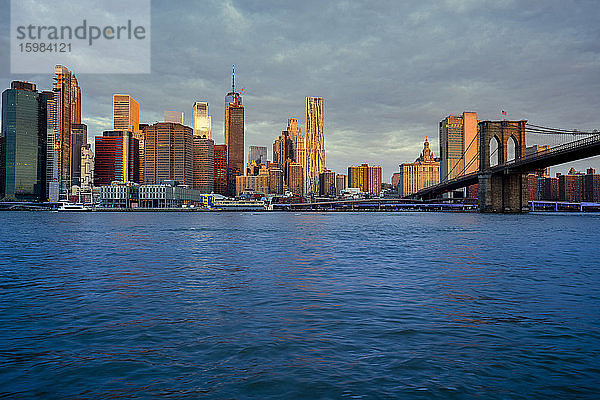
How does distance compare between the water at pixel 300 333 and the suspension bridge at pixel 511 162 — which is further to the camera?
the suspension bridge at pixel 511 162

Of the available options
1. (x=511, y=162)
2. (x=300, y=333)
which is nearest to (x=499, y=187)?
(x=511, y=162)

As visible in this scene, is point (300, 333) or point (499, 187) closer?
point (300, 333)

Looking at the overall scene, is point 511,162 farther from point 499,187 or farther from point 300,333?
point 300,333

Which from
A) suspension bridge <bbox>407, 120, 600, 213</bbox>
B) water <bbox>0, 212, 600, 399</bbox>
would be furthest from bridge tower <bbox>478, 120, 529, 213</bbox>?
water <bbox>0, 212, 600, 399</bbox>

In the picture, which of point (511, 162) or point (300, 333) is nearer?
point (300, 333)

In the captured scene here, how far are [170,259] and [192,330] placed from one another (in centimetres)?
1553

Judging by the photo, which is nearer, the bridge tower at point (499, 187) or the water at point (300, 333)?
the water at point (300, 333)

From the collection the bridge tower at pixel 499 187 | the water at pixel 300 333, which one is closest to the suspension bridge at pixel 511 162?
the bridge tower at pixel 499 187

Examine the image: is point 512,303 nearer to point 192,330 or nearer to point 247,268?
point 192,330

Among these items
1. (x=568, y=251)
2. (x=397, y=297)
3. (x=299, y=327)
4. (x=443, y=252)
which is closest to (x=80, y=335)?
(x=299, y=327)

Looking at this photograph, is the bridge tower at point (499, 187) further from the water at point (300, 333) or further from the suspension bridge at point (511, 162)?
the water at point (300, 333)

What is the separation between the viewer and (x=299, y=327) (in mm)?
10438

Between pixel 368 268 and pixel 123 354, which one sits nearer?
pixel 123 354

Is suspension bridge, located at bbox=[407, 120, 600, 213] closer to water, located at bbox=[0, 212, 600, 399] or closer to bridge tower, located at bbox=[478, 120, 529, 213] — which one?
bridge tower, located at bbox=[478, 120, 529, 213]
